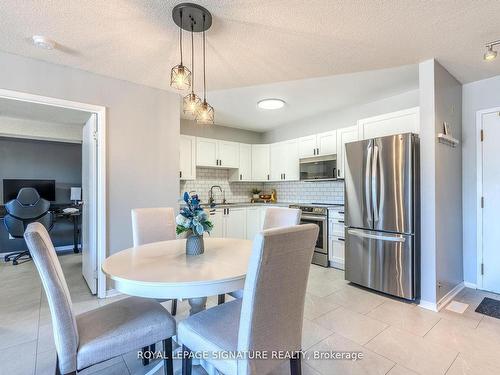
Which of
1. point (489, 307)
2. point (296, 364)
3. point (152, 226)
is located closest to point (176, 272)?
point (296, 364)

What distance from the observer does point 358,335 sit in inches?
82.4

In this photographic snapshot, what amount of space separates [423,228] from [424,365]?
4.12 feet

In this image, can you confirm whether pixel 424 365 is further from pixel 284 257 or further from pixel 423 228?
pixel 284 257

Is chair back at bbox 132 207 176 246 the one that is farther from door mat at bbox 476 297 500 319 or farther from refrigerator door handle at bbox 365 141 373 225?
door mat at bbox 476 297 500 319

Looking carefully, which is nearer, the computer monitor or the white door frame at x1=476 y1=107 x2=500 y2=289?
the white door frame at x1=476 y1=107 x2=500 y2=289

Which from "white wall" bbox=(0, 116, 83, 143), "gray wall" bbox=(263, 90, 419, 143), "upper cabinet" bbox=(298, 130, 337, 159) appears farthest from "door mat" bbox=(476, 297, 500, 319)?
"white wall" bbox=(0, 116, 83, 143)

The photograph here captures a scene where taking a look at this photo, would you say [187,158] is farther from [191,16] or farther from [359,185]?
[191,16]

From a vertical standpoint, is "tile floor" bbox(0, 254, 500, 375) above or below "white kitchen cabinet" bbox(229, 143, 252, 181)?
below

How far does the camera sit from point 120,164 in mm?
2893

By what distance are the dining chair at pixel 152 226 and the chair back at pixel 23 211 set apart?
300 centimetres

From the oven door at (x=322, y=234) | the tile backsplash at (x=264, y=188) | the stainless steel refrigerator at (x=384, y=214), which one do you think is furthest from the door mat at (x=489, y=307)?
the tile backsplash at (x=264, y=188)

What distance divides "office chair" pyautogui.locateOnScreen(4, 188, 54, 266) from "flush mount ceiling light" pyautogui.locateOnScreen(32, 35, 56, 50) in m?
3.04

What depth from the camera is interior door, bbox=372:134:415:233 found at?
2.59 metres

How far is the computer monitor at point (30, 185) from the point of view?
183 inches
